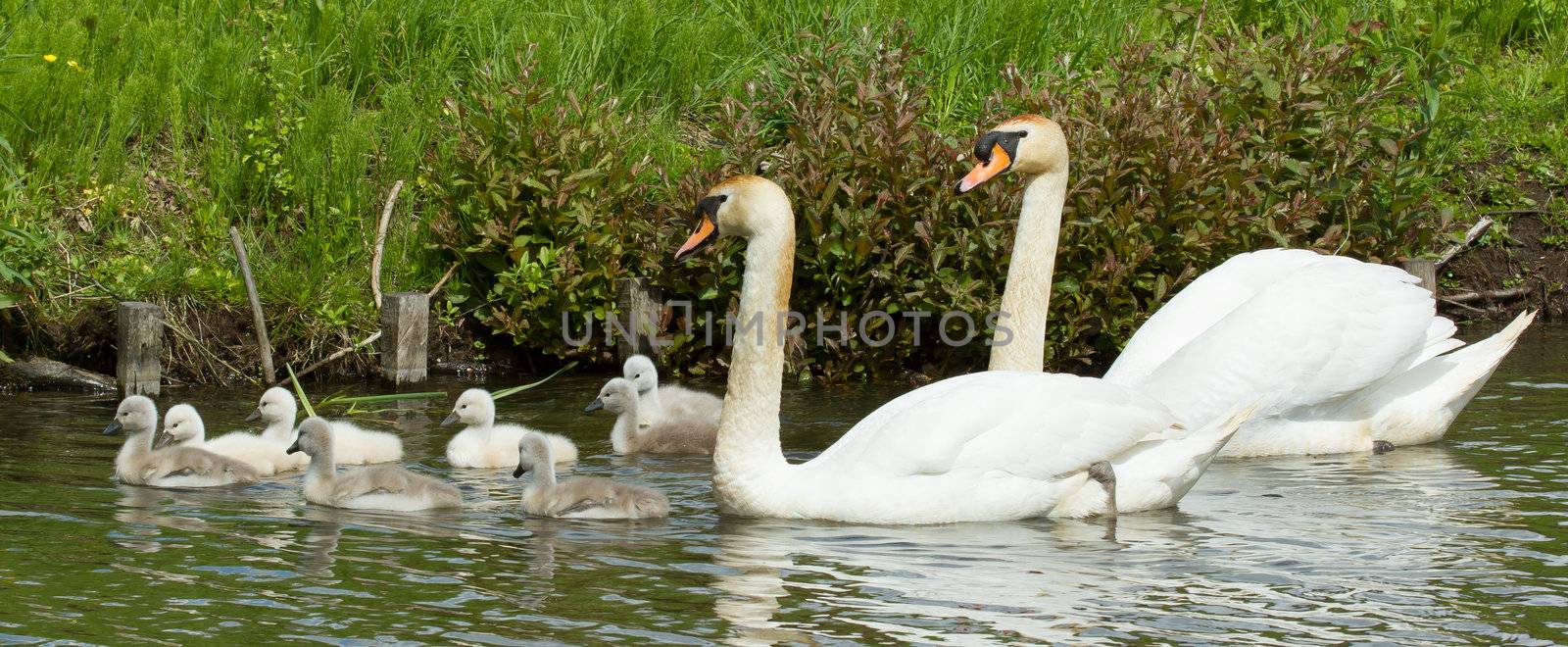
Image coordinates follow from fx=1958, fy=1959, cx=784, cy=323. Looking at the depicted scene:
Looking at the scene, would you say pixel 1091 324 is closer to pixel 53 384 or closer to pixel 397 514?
pixel 397 514

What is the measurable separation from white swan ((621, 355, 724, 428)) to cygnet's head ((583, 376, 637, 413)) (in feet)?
0.47

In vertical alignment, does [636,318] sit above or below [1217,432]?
above

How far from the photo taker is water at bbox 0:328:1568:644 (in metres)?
5.36

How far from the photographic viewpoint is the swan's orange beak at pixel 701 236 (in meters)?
6.72

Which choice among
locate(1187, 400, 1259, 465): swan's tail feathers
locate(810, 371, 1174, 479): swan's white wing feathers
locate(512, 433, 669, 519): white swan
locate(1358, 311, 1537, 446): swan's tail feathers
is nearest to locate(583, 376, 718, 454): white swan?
locate(512, 433, 669, 519): white swan

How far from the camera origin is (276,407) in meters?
8.43

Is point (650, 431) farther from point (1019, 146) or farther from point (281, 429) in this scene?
point (1019, 146)

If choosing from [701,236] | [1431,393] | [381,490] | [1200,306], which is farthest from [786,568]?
[1431,393]

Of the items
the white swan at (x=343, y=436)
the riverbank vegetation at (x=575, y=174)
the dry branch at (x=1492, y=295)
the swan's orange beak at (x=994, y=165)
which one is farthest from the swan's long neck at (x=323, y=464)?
the dry branch at (x=1492, y=295)

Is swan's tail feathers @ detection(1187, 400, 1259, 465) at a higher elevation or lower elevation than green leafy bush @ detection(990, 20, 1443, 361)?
lower

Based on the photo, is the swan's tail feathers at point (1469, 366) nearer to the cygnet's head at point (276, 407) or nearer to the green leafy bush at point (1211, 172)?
the green leafy bush at point (1211, 172)

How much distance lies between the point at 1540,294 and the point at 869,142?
528 cm

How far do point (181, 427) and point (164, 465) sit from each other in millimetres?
505

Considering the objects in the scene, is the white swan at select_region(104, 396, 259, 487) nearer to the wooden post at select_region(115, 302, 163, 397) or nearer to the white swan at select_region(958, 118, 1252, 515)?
the wooden post at select_region(115, 302, 163, 397)
